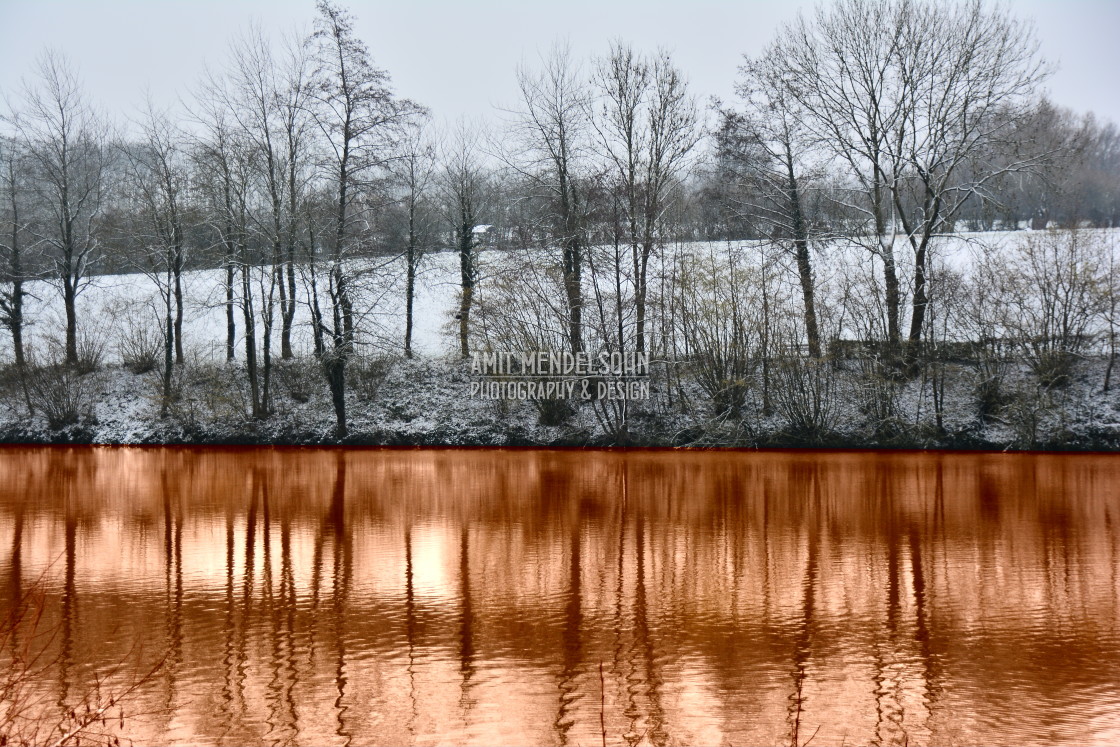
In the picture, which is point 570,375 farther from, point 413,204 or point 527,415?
point 413,204

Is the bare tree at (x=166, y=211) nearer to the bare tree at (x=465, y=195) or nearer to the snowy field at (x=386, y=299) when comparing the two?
the snowy field at (x=386, y=299)

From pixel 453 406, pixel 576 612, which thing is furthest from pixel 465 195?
pixel 576 612

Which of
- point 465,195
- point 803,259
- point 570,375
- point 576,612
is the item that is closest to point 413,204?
point 465,195

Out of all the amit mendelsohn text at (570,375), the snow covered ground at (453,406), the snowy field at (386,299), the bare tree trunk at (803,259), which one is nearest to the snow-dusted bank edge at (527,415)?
the snow covered ground at (453,406)

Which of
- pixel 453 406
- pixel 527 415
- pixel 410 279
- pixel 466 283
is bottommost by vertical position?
pixel 527 415

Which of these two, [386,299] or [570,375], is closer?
[570,375]

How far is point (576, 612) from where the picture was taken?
32.0ft

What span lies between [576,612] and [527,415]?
65.2ft

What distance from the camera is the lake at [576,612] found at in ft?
22.6

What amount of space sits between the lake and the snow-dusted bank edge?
732 centimetres

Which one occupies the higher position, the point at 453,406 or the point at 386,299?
the point at 386,299

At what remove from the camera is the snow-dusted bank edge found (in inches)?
1038

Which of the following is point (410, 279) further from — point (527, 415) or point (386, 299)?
point (527, 415)

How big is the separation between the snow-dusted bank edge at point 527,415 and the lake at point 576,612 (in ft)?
24.0
